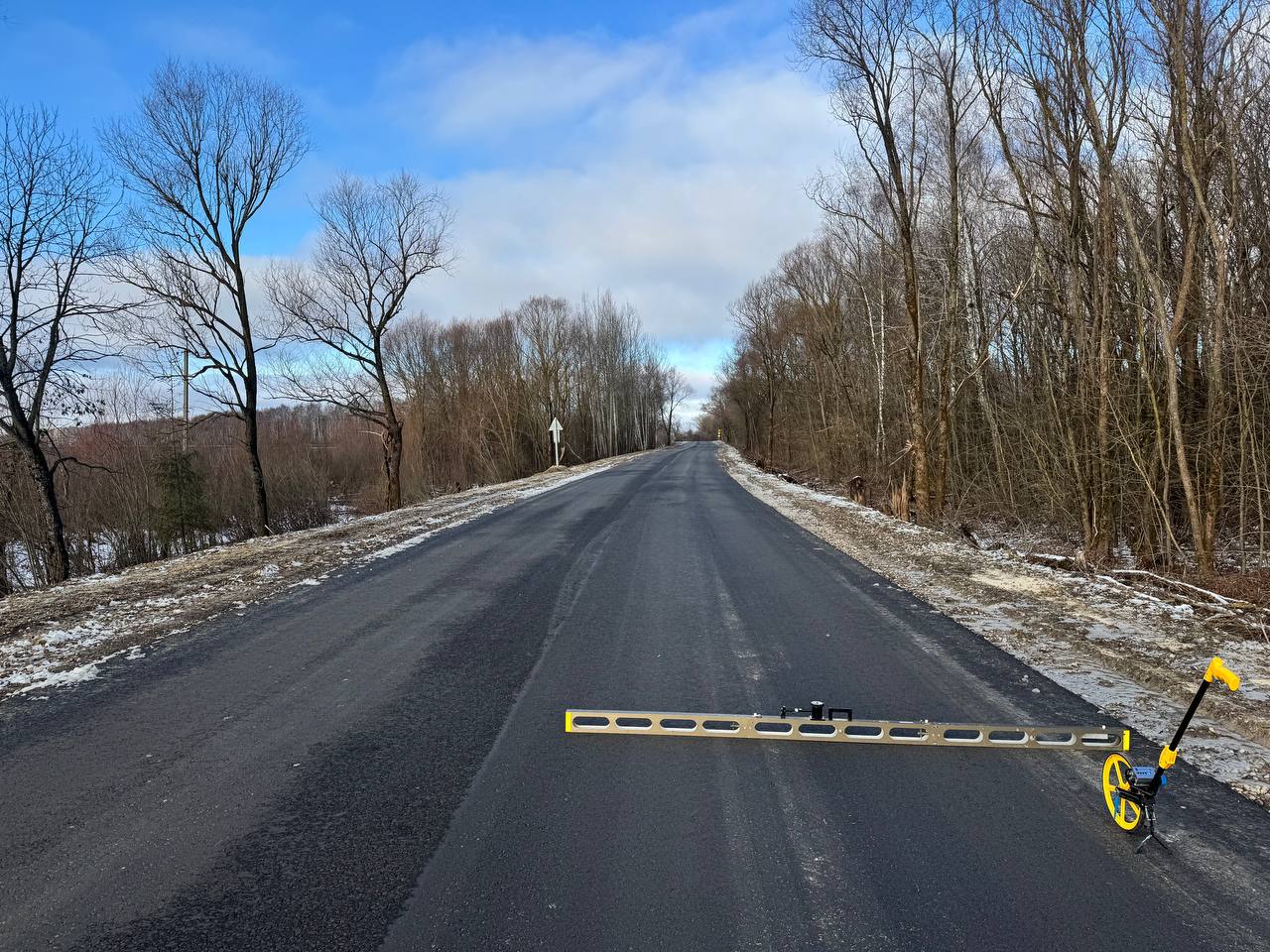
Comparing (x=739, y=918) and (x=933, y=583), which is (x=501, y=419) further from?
(x=739, y=918)

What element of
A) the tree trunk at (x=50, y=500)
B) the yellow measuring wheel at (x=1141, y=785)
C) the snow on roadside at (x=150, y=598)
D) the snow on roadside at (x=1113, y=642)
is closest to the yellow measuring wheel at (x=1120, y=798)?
the yellow measuring wheel at (x=1141, y=785)

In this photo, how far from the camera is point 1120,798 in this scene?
285cm

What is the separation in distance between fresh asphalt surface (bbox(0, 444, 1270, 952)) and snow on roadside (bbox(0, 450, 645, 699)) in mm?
613

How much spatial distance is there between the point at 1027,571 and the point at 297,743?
26.1ft

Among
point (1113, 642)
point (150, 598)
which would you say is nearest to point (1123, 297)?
point (1113, 642)

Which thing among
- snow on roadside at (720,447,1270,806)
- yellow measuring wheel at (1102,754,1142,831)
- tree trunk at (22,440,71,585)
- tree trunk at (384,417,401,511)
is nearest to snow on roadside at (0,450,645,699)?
tree trunk at (22,440,71,585)

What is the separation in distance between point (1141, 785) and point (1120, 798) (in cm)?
19

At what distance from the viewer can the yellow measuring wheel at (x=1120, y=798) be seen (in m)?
2.78

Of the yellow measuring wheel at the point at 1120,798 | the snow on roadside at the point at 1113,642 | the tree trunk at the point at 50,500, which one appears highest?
the tree trunk at the point at 50,500

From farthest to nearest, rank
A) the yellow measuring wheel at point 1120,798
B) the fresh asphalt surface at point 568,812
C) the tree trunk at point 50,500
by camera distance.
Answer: the tree trunk at point 50,500 → the yellow measuring wheel at point 1120,798 → the fresh asphalt surface at point 568,812

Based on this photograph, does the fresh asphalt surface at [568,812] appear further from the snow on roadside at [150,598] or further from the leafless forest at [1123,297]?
the leafless forest at [1123,297]

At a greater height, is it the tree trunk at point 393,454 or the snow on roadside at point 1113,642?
the tree trunk at point 393,454

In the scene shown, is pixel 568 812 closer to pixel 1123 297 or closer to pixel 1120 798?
pixel 1120 798

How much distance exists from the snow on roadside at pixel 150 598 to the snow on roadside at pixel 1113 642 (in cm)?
703
